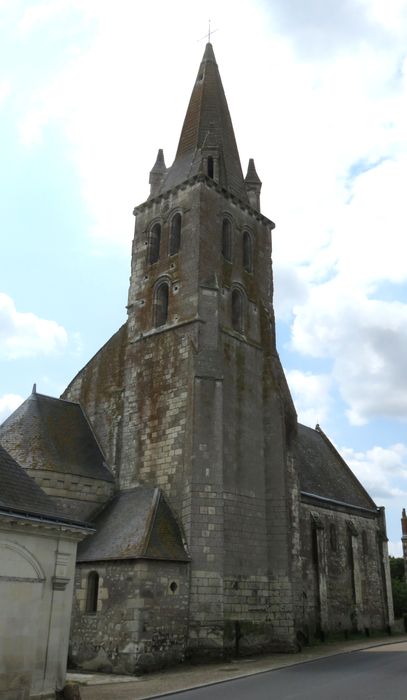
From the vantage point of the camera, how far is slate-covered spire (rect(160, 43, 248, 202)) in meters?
26.5

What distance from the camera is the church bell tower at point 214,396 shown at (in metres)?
19.4

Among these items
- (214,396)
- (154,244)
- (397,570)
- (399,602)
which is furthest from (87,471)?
(397,570)

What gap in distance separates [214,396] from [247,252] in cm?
830

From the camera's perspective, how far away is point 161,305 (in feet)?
79.8

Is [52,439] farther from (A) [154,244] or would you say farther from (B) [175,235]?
(B) [175,235]

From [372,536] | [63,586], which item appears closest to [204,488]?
[63,586]

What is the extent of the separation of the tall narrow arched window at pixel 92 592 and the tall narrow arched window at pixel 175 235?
42.0 ft

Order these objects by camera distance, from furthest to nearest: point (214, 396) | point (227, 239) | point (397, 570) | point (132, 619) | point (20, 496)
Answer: point (397, 570) → point (227, 239) → point (214, 396) → point (132, 619) → point (20, 496)

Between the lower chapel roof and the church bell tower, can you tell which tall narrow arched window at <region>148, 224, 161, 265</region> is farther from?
the lower chapel roof

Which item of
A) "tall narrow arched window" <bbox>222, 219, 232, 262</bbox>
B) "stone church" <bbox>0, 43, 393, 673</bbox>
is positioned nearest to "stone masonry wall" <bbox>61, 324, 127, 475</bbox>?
"stone church" <bbox>0, 43, 393, 673</bbox>

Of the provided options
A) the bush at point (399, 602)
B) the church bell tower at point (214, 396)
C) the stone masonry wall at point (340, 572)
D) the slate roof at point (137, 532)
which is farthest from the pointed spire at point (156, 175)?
the bush at point (399, 602)

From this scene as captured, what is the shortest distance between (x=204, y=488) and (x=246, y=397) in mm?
4510

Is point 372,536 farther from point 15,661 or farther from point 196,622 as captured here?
point 15,661

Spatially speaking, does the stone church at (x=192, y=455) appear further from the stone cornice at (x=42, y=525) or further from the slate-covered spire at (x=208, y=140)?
the stone cornice at (x=42, y=525)
